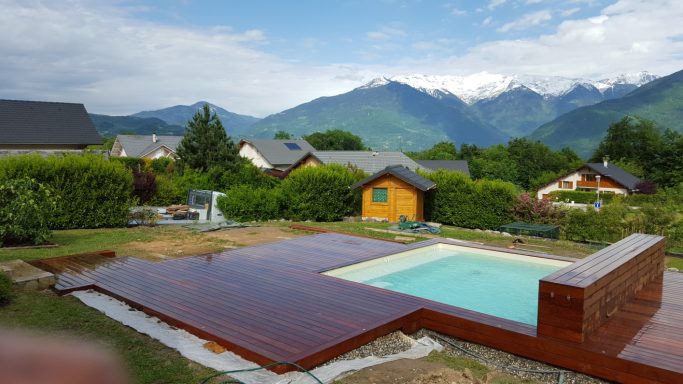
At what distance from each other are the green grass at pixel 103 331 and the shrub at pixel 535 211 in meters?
15.3

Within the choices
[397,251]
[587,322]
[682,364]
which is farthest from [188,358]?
[397,251]

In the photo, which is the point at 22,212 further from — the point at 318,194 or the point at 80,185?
the point at 318,194

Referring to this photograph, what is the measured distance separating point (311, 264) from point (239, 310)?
3057mm

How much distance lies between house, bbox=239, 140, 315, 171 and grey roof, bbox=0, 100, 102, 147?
824 inches

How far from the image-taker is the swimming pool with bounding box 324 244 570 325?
8.61m

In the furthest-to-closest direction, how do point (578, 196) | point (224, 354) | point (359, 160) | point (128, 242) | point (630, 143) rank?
point (630, 143) < point (578, 196) < point (359, 160) < point (128, 242) < point (224, 354)

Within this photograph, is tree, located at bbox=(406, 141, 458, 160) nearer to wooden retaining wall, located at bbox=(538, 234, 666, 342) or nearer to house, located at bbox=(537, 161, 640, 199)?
house, located at bbox=(537, 161, 640, 199)

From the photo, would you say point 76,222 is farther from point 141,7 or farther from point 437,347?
point 437,347

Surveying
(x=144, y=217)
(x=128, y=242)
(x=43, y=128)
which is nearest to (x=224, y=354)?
(x=128, y=242)

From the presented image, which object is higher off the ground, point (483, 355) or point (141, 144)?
point (141, 144)

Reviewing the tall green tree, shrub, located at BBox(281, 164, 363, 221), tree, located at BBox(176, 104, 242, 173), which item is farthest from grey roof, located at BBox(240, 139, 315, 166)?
the tall green tree

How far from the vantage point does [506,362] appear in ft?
18.2

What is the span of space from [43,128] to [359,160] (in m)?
22.0

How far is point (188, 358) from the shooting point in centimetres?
493
